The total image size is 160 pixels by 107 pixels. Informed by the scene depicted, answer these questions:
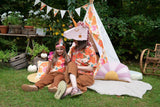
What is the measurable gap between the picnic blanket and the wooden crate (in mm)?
2159

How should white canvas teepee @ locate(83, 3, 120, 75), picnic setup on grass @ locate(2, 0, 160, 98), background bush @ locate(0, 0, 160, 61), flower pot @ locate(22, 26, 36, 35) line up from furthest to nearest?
background bush @ locate(0, 0, 160, 61)
flower pot @ locate(22, 26, 36, 35)
white canvas teepee @ locate(83, 3, 120, 75)
picnic setup on grass @ locate(2, 0, 160, 98)

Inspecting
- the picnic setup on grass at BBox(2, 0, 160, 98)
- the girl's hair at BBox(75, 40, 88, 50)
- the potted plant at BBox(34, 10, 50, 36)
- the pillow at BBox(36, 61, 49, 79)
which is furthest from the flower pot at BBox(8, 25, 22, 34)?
the girl's hair at BBox(75, 40, 88, 50)

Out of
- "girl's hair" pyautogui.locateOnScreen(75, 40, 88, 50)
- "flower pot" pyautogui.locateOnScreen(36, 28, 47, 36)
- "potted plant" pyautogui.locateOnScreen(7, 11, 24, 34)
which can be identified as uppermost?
"potted plant" pyautogui.locateOnScreen(7, 11, 24, 34)

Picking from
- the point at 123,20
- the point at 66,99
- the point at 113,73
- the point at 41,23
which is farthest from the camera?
the point at 123,20

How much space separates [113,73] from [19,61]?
96.6 inches

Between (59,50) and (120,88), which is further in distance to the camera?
(59,50)

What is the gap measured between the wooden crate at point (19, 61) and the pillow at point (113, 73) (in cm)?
210

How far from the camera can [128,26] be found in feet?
19.2

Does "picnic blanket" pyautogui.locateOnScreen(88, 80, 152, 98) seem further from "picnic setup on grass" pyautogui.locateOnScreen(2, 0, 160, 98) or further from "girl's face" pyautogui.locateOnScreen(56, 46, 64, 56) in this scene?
"girl's face" pyautogui.locateOnScreen(56, 46, 64, 56)

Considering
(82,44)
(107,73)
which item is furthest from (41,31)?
A: (107,73)

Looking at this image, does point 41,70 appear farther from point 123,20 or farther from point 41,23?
point 123,20

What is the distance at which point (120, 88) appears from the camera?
10.7 ft

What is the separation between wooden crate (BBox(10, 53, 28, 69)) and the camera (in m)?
4.54

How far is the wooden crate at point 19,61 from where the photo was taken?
14.9 feet
